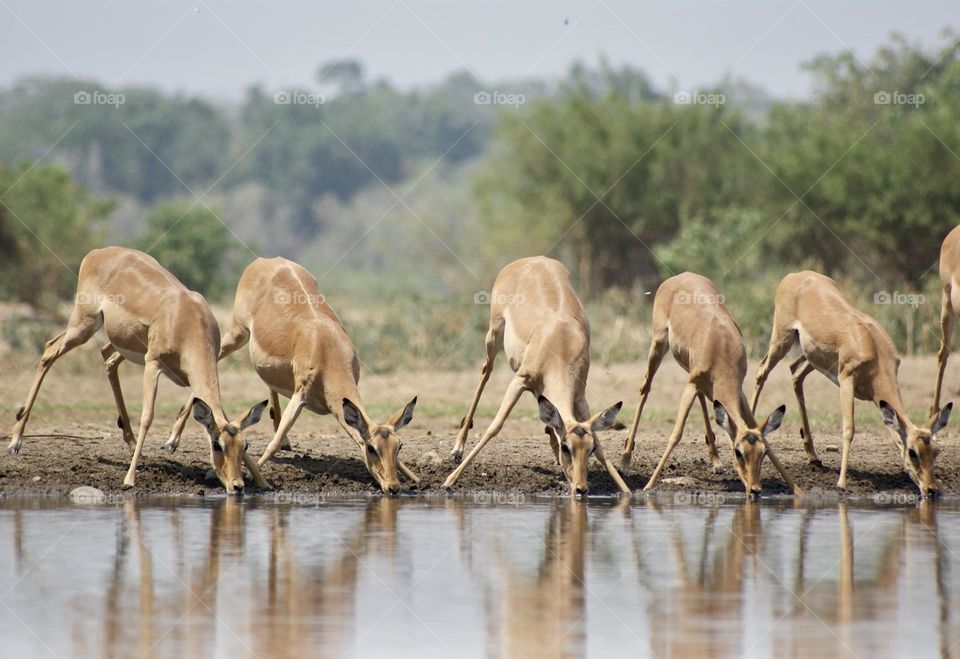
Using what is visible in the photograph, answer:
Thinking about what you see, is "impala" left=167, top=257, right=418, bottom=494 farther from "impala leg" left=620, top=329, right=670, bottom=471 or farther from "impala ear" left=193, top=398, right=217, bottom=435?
"impala leg" left=620, top=329, right=670, bottom=471

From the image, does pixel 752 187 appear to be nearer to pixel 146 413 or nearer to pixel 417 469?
pixel 417 469

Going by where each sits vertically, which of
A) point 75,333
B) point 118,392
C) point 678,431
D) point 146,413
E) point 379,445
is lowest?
point 379,445

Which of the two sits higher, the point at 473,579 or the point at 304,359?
the point at 304,359

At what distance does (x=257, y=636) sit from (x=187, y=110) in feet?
342

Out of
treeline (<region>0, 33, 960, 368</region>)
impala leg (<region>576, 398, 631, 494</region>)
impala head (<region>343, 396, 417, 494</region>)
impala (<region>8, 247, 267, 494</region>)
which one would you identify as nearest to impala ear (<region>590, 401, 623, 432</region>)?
impala leg (<region>576, 398, 631, 494</region>)

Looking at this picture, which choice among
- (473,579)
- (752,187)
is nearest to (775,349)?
(473,579)

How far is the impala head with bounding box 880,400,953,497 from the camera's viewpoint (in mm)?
14617

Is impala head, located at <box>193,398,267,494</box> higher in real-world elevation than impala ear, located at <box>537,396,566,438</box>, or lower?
lower

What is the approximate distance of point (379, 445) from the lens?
46.4 ft

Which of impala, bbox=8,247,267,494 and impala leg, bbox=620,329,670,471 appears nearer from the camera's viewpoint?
impala, bbox=8,247,267,494

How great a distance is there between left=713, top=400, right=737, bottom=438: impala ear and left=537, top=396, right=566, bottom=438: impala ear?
1514 millimetres

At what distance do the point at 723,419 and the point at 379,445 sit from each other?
3348 mm

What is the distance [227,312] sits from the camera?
31844 millimetres

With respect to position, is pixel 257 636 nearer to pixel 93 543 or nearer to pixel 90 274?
pixel 93 543
